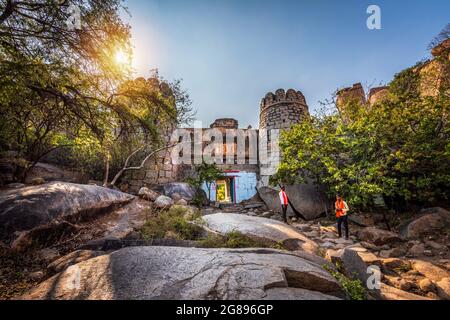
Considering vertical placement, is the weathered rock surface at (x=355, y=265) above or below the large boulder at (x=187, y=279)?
below

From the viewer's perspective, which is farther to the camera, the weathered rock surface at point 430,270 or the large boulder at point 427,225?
the large boulder at point 427,225

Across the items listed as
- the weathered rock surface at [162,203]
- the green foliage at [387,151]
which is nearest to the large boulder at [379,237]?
the green foliage at [387,151]

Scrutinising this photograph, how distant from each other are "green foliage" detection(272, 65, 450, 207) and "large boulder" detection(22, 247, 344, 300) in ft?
18.1

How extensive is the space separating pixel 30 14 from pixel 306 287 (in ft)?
21.5

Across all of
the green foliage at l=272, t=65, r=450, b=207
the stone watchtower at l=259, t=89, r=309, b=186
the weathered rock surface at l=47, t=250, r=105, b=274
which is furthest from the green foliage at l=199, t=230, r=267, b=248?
the stone watchtower at l=259, t=89, r=309, b=186

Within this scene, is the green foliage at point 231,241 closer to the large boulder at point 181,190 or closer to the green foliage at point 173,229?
the green foliage at point 173,229

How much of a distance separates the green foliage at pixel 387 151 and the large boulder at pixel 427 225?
0.83 meters

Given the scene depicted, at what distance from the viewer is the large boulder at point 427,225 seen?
5.61 meters

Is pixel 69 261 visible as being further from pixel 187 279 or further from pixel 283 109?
pixel 283 109

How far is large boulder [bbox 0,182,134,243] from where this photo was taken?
144 inches

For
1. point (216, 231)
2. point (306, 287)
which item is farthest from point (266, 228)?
point (306, 287)

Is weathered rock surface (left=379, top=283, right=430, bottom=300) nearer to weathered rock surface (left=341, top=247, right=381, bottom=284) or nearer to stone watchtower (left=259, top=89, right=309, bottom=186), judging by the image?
weathered rock surface (left=341, top=247, right=381, bottom=284)
